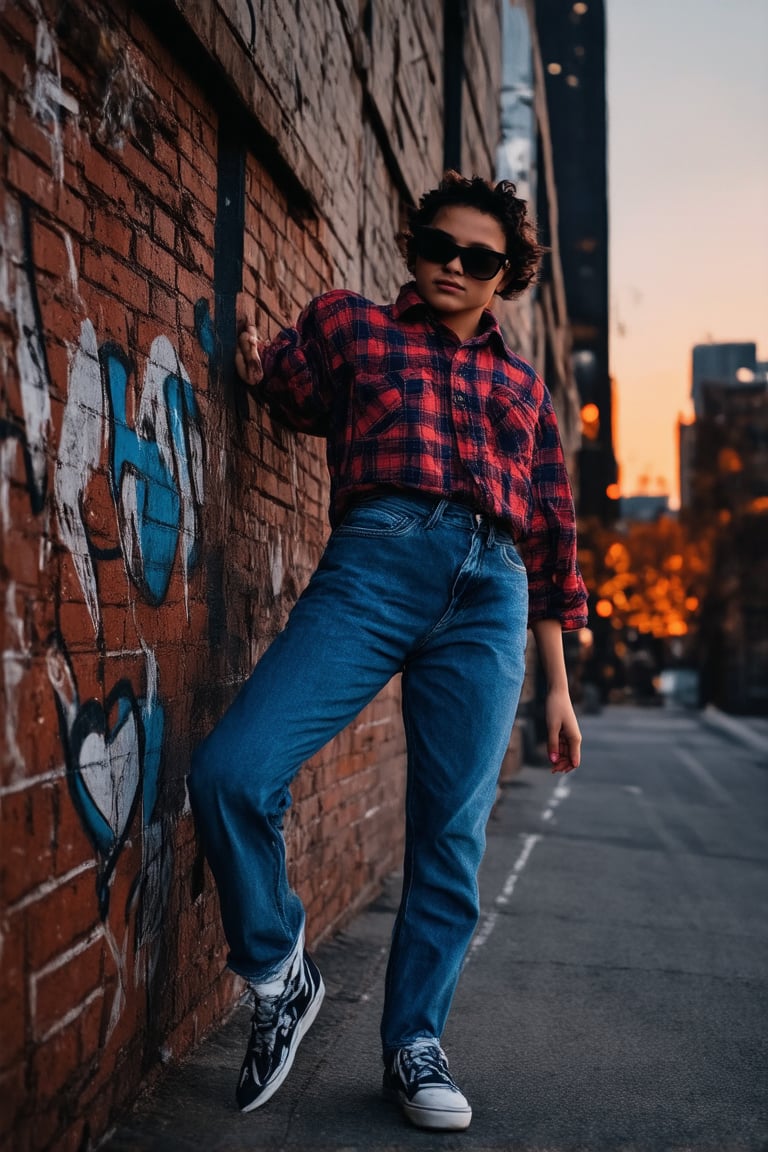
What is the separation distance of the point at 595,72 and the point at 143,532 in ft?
111

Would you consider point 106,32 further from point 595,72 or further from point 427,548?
point 595,72

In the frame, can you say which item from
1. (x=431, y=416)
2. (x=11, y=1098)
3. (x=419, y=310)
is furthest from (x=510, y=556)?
(x=11, y=1098)

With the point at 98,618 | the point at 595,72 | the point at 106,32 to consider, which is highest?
the point at 595,72

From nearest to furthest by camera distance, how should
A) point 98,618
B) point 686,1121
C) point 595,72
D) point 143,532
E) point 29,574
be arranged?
point 29,574, point 98,618, point 143,532, point 686,1121, point 595,72

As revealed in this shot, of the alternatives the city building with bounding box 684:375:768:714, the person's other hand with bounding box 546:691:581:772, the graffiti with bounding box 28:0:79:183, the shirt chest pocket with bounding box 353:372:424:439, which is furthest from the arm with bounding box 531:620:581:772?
the city building with bounding box 684:375:768:714

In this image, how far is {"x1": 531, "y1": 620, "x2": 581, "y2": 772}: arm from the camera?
2.90m

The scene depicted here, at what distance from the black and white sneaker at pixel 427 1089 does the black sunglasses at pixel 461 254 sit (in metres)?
1.73

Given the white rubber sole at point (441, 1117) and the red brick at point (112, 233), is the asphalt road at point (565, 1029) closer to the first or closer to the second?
the white rubber sole at point (441, 1117)

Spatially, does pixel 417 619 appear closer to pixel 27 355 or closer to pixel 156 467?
pixel 156 467

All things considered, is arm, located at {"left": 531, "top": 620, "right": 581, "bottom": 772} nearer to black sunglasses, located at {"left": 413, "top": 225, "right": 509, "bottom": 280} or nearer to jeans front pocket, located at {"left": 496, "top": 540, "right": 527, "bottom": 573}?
jeans front pocket, located at {"left": 496, "top": 540, "right": 527, "bottom": 573}

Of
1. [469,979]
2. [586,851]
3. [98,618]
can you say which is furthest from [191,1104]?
[586,851]

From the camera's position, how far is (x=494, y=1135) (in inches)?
101

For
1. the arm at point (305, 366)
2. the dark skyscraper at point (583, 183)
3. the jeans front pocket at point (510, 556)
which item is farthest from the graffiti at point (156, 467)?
the dark skyscraper at point (583, 183)

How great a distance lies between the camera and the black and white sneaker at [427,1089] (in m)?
2.53
